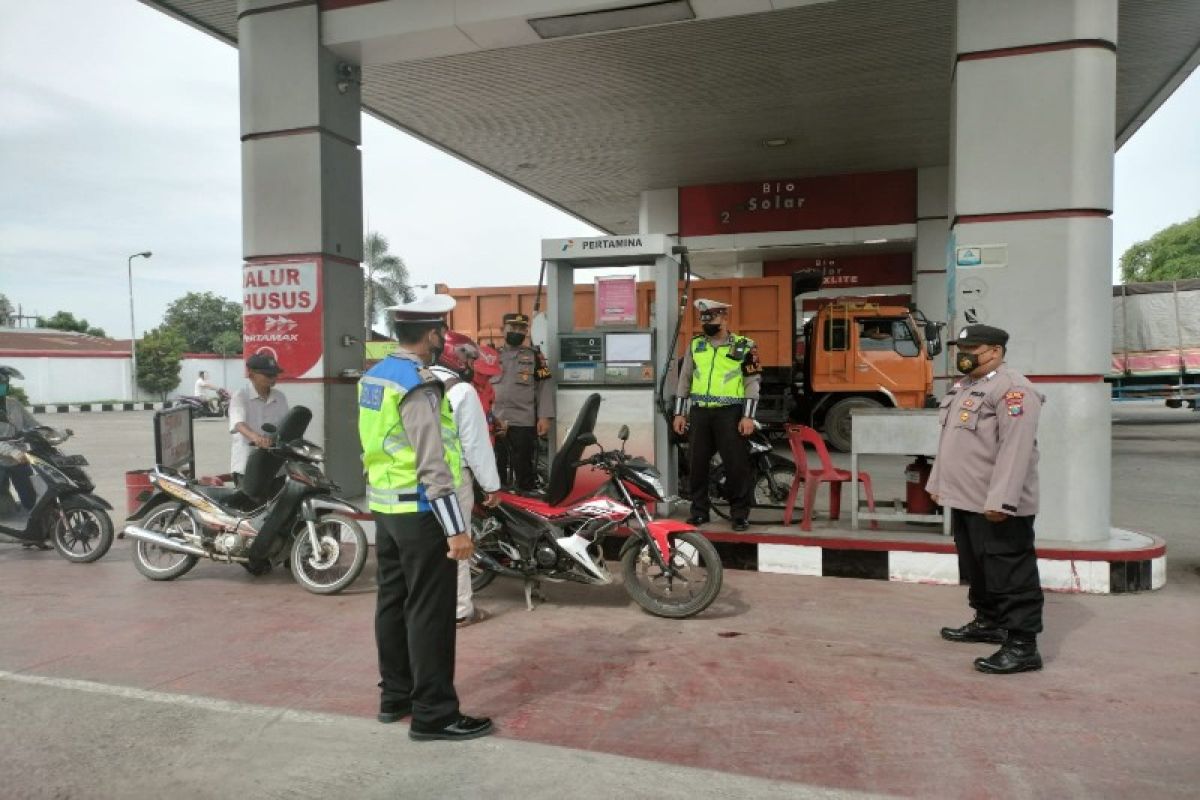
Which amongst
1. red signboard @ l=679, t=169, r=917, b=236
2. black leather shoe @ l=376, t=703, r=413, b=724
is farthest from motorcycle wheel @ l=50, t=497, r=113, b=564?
red signboard @ l=679, t=169, r=917, b=236

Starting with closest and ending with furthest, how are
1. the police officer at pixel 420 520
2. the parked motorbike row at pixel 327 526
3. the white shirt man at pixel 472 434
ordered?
the police officer at pixel 420 520, the white shirt man at pixel 472 434, the parked motorbike row at pixel 327 526

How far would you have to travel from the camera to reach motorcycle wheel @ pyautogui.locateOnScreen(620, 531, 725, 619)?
16.2 feet

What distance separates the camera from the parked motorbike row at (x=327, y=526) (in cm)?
510

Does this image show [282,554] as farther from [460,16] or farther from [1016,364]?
[1016,364]

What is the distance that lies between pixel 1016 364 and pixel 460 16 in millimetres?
5038

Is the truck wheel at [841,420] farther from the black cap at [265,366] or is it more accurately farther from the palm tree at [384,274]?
the palm tree at [384,274]

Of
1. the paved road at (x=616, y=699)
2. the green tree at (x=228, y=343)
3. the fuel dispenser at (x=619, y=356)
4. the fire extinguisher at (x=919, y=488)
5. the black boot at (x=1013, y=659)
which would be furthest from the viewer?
the green tree at (x=228, y=343)

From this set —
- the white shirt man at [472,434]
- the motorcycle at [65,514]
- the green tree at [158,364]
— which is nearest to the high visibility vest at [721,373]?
the white shirt man at [472,434]

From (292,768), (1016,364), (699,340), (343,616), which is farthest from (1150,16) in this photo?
(292,768)

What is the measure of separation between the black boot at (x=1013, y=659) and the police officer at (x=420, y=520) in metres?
2.37

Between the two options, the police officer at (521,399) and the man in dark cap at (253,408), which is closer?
the man in dark cap at (253,408)

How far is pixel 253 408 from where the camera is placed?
6.25 meters

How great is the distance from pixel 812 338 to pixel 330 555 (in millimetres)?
9004

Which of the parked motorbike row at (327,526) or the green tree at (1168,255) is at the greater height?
the green tree at (1168,255)
